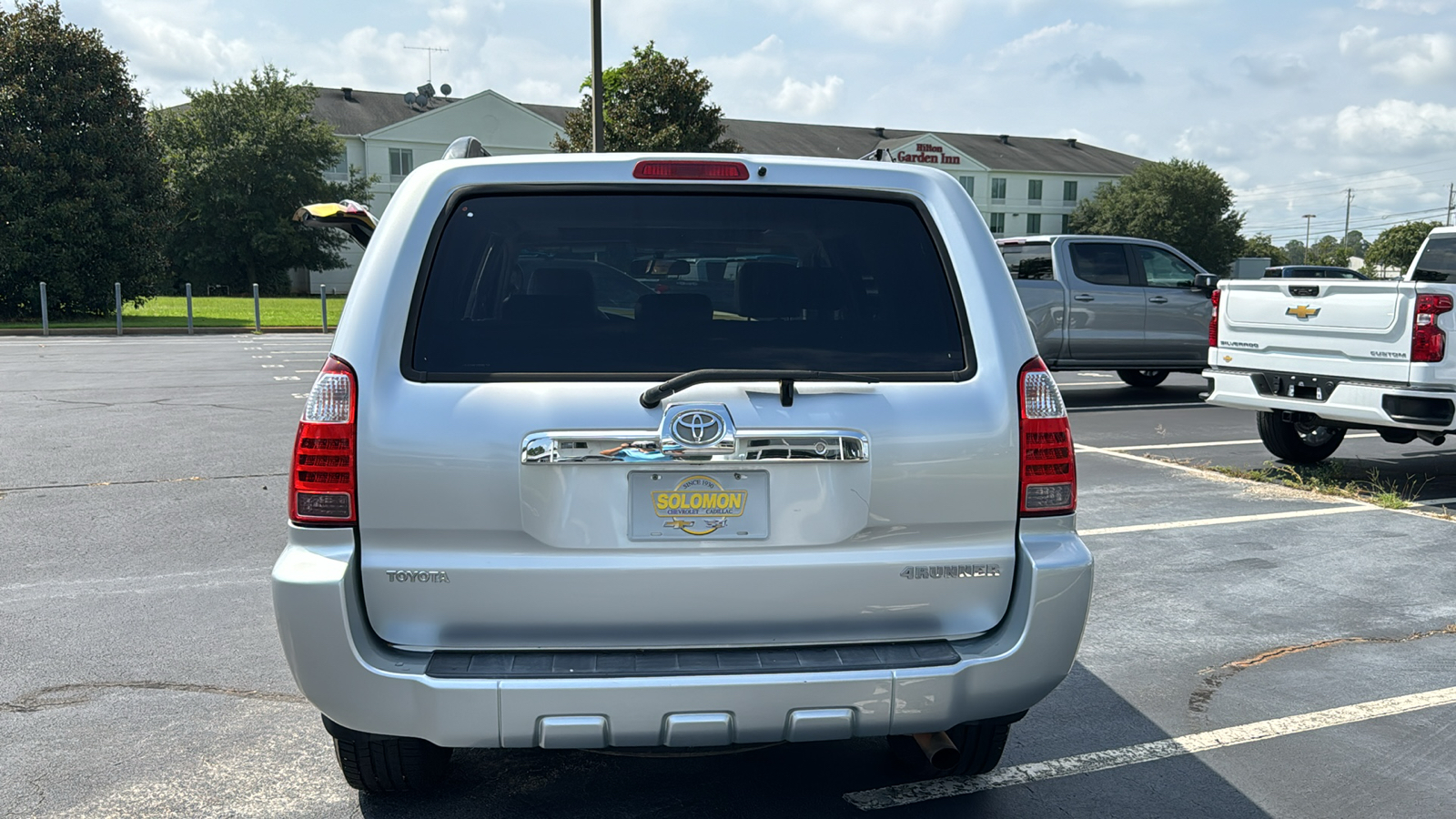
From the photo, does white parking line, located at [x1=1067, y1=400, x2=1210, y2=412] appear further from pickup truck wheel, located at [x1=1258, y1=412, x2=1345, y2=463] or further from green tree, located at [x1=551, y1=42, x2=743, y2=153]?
green tree, located at [x1=551, y1=42, x2=743, y2=153]

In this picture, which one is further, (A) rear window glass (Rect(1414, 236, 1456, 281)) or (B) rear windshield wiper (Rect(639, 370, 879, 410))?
(A) rear window glass (Rect(1414, 236, 1456, 281))

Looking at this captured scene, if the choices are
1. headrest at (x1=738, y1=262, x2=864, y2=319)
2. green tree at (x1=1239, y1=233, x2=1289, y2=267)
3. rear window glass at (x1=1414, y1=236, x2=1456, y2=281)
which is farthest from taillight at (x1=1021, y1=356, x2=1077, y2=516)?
green tree at (x1=1239, y1=233, x2=1289, y2=267)

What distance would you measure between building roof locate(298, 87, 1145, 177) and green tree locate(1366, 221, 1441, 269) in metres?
31.1

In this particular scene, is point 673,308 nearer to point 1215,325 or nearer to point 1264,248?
point 1215,325

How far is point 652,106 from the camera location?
4141 centimetres

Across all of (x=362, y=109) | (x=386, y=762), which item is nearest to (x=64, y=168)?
(x=386, y=762)

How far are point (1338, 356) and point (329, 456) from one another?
24.4 ft

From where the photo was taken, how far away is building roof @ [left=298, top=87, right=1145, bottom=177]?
6975 centimetres

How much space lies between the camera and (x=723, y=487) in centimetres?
262

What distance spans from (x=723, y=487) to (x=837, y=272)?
2.26 ft

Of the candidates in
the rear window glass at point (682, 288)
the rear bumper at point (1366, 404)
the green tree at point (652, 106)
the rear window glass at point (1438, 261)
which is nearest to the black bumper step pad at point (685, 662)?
the rear window glass at point (682, 288)

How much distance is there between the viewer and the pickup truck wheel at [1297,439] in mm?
8953

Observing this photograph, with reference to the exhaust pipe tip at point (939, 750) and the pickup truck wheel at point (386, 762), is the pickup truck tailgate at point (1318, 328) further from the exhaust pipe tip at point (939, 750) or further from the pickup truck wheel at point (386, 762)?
the pickup truck wheel at point (386, 762)

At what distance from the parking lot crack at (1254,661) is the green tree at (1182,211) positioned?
73859mm
